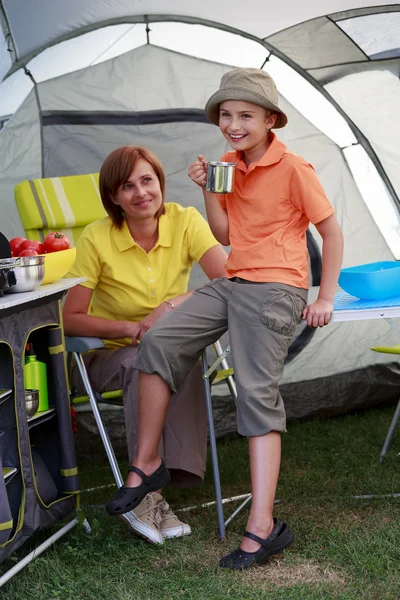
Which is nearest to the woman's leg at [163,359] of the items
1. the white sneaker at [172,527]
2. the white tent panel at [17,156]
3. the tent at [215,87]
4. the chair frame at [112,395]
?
the chair frame at [112,395]

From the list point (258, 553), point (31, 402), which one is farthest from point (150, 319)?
point (258, 553)

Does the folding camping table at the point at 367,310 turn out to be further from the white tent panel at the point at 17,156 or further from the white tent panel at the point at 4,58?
the white tent panel at the point at 4,58

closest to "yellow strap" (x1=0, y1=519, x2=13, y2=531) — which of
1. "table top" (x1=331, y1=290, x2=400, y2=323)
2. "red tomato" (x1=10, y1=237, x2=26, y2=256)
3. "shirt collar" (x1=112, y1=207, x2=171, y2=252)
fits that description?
"red tomato" (x1=10, y1=237, x2=26, y2=256)

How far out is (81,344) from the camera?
2.88 m

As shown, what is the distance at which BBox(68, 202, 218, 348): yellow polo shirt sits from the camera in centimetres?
313

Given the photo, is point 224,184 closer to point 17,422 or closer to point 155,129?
point 17,422

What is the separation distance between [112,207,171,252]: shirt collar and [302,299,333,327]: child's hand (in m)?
0.81

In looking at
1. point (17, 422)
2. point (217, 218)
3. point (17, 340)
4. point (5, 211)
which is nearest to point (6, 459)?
point (17, 422)

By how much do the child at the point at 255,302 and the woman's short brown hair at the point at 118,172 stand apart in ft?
1.55

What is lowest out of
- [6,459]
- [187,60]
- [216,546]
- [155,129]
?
[216,546]

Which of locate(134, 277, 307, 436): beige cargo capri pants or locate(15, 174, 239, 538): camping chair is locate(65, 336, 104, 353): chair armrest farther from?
locate(15, 174, 239, 538): camping chair

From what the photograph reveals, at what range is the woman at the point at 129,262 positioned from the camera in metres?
3.04

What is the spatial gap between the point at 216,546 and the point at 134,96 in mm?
2154

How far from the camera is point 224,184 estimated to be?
2.55 meters
